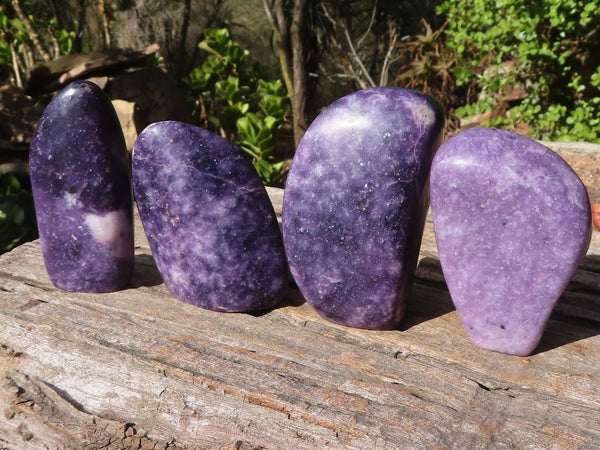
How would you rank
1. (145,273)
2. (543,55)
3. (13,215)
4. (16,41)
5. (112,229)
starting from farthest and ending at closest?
1. (16,41)
2. (543,55)
3. (13,215)
4. (145,273)
5. (112,229)

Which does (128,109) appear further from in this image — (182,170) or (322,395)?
(322,395)

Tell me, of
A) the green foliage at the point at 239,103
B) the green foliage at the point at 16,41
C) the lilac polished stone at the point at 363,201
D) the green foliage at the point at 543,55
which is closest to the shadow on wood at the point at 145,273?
the lilac polished stone at the point at 363,201

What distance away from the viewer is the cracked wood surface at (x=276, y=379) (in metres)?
0.98

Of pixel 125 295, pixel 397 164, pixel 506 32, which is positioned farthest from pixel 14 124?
pixel 397 164

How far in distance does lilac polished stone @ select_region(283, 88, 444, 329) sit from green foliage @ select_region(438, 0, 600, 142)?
1.87 metres

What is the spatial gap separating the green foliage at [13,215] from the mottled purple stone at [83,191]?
3.36ft

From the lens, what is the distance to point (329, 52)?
16.2 ft

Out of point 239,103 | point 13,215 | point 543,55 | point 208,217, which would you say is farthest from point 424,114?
point 239,103

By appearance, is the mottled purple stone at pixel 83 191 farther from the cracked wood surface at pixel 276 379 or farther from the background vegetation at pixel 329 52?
the background vegetation at pixel 329 52

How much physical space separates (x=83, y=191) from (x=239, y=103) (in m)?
2.48

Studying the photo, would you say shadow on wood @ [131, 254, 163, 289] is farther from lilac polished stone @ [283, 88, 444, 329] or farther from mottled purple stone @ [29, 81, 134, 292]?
lilac polished stone @ [283, 88, 444, 329]

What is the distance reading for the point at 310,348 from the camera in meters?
1.20

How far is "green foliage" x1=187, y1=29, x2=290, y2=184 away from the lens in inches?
121

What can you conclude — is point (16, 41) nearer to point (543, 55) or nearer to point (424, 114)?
point (543, 55)
